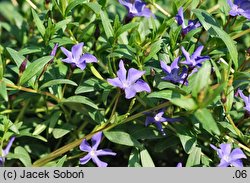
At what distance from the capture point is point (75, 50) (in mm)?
1888

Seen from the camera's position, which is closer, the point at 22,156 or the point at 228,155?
the point at 228,155

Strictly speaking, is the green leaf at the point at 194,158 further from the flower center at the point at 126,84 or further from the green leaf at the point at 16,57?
the green leaf at the point at 16,57

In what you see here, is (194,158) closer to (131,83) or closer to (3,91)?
(131,83)

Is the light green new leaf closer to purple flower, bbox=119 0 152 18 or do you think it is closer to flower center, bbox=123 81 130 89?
purple flower, bbox=119 0 152 18

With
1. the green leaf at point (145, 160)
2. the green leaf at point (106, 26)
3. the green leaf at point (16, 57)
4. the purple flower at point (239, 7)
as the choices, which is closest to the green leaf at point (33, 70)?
the green leaf at point (16, 57)

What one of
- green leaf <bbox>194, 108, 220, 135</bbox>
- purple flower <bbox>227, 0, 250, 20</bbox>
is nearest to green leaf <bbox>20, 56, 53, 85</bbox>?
green leaf <bbox>194, 108, 220, 135</bbox>

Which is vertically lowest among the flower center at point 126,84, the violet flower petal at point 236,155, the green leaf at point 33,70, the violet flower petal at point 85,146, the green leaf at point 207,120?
the violet flower petal at point 236,155

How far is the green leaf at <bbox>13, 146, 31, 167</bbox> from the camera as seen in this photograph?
6.65 ft

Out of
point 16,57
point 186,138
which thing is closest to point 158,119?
point 186,138

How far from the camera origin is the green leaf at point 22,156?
203cm

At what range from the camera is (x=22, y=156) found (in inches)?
80.5

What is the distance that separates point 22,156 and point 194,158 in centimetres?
72
